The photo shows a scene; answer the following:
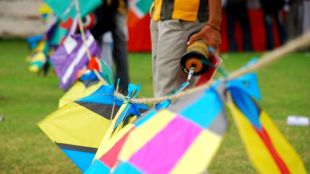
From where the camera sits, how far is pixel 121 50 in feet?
25.1

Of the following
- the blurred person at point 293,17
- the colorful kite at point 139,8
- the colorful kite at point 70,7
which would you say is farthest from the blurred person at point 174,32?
the blurred person at point 293,17

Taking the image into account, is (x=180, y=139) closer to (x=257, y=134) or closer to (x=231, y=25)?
(x=257, y=134)

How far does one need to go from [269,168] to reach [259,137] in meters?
0.10

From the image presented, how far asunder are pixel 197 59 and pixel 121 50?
448 centimetres

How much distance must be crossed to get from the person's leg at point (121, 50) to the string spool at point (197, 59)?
→ 4.26m

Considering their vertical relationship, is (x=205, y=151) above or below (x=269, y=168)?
above

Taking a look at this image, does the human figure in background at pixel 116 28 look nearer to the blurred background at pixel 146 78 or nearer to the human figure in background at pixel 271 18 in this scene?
the blurred background at pixel 146 78

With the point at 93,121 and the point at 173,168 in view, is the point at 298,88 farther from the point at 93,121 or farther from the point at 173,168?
the point at 173,168

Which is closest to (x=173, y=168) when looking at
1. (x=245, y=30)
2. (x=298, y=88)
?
(x=298, y=88)

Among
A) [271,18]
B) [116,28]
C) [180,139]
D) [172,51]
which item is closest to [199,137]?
[180,139]

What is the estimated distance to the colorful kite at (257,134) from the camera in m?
2.38

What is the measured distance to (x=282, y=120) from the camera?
6523mm

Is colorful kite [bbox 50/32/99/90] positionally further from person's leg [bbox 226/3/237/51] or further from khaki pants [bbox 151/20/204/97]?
person's leg [bbox 226/3/237/51]

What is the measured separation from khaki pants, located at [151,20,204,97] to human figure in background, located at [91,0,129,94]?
137 inches
